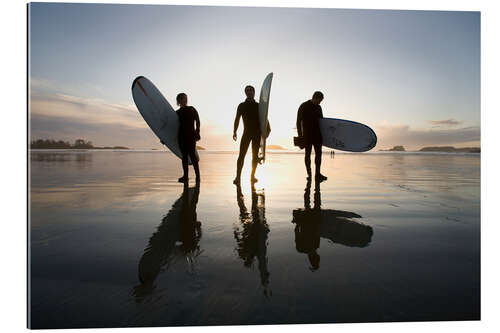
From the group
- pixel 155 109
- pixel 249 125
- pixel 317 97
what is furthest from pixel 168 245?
pixel 317 97

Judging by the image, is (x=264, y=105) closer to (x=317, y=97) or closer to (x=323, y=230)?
(x=317, y=97)

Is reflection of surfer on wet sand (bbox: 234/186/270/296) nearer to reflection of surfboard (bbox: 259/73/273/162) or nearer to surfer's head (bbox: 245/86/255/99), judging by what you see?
reflection of surfboard (bbox: 259/73/273/162)

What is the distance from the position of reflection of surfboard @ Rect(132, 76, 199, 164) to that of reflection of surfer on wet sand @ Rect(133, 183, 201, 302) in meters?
3.76

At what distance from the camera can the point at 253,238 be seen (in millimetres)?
2342

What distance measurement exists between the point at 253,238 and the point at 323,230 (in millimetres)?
657

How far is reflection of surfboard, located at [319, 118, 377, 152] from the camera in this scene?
696 cm

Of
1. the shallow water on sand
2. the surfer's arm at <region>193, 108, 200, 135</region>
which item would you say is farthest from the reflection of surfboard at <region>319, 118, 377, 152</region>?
the shallow water on sand

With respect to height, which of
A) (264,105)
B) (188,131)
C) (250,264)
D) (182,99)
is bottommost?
(250,264)

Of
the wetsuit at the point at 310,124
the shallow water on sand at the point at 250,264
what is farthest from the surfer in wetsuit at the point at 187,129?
the shallow water on sand at the point at 250,264

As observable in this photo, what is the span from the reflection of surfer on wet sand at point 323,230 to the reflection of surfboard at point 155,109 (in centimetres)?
405

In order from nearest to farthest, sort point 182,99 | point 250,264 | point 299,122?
1. point 250,264
2. point 182,99
3. point 299,122

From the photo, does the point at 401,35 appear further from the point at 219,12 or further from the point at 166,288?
the point at 166,288

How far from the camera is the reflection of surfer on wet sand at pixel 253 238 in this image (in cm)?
185
